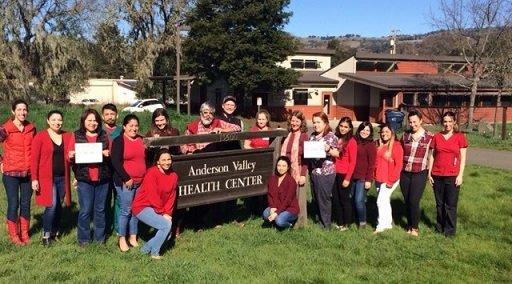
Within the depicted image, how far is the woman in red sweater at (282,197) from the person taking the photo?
6.73 meters

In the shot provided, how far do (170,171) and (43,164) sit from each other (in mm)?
1410

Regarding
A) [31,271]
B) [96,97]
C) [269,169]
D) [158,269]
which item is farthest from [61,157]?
[96,97]

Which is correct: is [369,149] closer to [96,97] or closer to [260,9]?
[260,9]

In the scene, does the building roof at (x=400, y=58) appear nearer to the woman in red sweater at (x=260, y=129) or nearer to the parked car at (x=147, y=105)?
the parked car at (x=147, y=105)

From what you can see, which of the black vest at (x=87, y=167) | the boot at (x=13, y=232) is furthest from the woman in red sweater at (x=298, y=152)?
the boot at (x=13, y=232)

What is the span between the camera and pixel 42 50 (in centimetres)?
3766

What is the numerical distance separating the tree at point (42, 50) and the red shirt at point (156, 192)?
111 ft

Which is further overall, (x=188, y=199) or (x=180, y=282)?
(x=188, y=199)

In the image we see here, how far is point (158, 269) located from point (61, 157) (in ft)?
5.88

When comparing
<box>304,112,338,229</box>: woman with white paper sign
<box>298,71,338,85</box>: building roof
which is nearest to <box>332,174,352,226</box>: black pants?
<box>304,112,338,229</box>: woman with white paper sign

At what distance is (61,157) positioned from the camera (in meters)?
6.00

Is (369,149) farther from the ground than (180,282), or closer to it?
farther from the ground

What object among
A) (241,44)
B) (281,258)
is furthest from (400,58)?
(281,258)

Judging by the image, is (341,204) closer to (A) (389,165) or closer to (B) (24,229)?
(A) (389,165)
